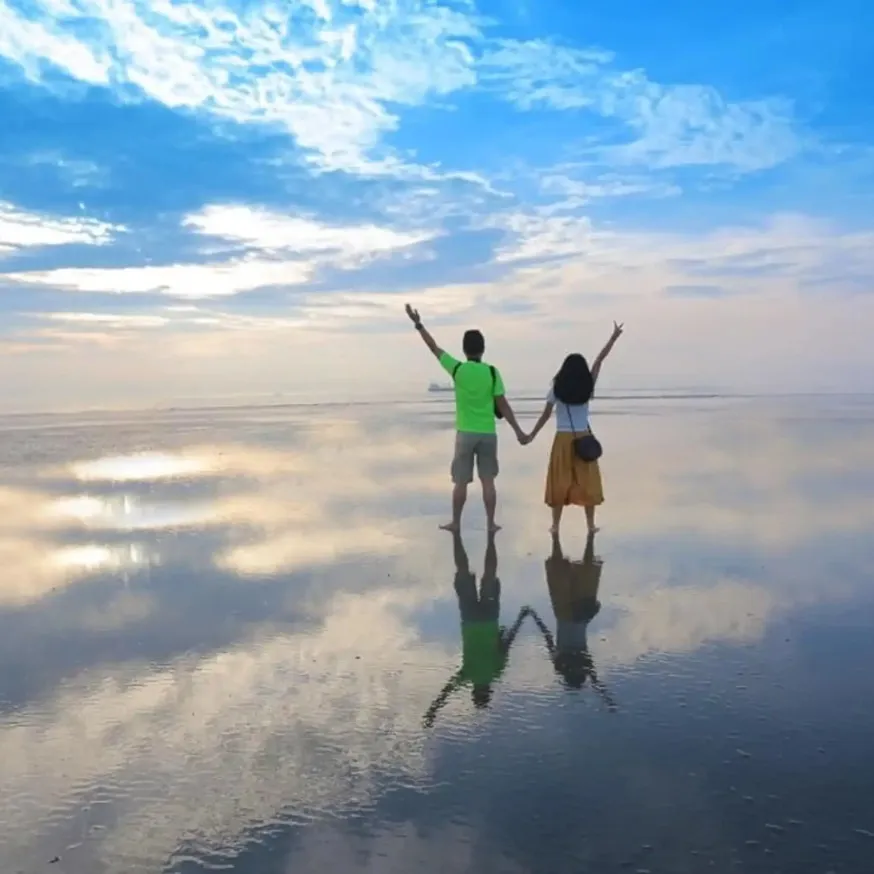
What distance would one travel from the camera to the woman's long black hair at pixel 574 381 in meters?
9.10

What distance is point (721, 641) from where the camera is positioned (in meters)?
5.45

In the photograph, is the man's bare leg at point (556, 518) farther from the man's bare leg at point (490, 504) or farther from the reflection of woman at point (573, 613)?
the man's bare leg at point (490, 504)

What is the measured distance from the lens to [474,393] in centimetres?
936

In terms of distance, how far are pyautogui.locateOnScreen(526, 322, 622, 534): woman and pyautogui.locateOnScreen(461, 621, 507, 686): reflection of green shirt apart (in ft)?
10.4

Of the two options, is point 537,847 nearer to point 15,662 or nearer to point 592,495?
point 15,662

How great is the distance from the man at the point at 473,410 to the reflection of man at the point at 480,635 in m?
1.41

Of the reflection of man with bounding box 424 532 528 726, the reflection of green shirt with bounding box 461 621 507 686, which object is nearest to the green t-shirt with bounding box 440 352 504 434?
the reflection of man with bounding box 424 532 528 726

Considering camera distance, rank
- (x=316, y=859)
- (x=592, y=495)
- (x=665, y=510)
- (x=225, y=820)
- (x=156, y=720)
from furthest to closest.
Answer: (x=665, y=510), (x=592, y=495), (x=156, y=720), (x=225, y=820), (x=316, y=859)

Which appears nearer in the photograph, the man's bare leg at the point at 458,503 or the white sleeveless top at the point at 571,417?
the white sleeveless top at the point at 571,417

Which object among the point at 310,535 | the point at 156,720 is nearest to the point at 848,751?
the point at 156,720

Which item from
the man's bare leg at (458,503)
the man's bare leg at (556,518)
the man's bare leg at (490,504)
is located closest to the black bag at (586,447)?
the man's bare leg at (556,518)

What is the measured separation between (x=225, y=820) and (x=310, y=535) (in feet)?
19.1

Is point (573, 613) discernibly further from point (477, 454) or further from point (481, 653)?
point (477, 454)

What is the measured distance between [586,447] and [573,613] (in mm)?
3002
